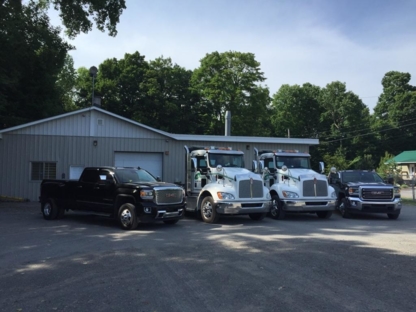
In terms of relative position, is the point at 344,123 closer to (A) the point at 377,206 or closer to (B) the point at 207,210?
(A) the point at 377,206

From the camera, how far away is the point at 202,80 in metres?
51.5

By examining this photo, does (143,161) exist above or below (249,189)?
above

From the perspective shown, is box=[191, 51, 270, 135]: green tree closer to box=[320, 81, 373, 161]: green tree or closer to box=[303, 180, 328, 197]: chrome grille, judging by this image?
box=[320, 81, 373, 161]: green tree

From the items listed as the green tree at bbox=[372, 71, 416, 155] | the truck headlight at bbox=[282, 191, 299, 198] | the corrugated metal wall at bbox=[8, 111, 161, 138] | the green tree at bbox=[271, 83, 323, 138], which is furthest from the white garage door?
the green tree at bbox=[372, 71, 416, 155]

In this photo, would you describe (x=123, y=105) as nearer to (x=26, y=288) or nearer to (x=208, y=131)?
(x=208, y=131)

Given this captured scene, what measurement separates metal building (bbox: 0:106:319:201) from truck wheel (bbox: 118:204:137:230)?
33.7ft

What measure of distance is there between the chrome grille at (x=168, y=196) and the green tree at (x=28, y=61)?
11.8m

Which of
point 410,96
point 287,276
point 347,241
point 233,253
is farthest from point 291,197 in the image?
point 410,96

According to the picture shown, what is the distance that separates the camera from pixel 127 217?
12.5 meters

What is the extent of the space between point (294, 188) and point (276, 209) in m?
1.05

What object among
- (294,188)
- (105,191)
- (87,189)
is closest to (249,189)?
(294,188)

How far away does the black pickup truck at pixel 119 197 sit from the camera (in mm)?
12453

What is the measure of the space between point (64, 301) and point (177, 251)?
365 centimetres

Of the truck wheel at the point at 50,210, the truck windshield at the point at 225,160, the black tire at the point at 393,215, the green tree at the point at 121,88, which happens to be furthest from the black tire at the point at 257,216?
the green tree at the point at 121,88
